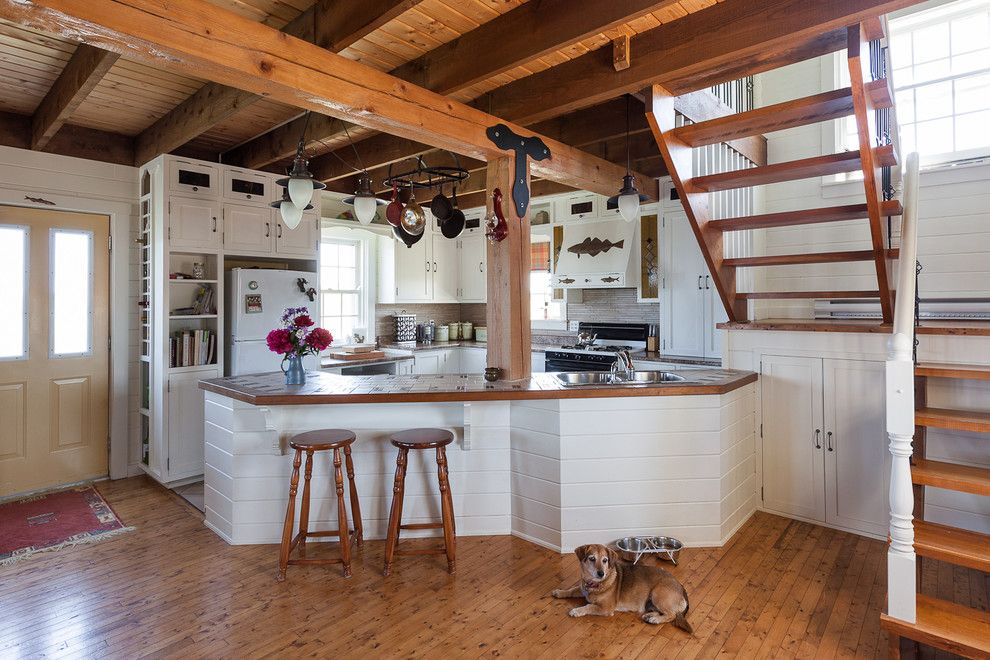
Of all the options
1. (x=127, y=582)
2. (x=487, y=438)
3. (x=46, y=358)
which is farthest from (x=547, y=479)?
(x=46, y=358)

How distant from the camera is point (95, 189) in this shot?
4281 mm

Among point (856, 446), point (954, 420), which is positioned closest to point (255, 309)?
point (856, 446)

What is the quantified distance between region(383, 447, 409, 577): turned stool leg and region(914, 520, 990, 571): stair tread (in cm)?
226

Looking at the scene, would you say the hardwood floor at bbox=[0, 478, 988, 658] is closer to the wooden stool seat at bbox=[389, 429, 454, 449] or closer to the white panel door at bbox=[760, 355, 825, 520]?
the white panel door at bbox=[760, 355, 825, 520]

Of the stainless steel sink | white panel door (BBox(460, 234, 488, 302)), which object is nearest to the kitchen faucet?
the stainless steel sink

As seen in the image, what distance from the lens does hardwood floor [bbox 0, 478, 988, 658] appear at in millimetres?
2182

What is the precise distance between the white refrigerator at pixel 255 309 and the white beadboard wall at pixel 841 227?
3.87 metres

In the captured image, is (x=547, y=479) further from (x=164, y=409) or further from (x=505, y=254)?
(x=164, y=409)

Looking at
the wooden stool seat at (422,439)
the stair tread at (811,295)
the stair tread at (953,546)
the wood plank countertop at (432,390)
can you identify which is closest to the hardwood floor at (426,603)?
the stair tread at (953,546)

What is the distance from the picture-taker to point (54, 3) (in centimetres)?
168

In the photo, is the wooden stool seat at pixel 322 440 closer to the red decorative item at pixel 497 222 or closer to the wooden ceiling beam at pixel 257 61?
the red decorative item at pixel 497 222

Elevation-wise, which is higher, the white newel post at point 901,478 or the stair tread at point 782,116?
the stair tread at point 782,116

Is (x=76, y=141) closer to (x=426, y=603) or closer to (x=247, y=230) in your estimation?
(x=247, y=230)

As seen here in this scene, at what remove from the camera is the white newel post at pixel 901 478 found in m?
1.99
